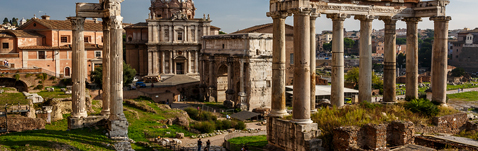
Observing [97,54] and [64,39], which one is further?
[97,54]

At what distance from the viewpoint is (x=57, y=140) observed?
17969 mm

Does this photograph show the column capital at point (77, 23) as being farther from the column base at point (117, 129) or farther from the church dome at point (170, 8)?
the church dome at point (170, 8)

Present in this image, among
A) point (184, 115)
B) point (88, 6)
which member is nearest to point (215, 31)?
point (184, 115)

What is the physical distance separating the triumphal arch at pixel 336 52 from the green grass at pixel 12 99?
1351 centimetres

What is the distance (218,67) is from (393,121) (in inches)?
1185

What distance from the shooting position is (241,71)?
42531 millimetres

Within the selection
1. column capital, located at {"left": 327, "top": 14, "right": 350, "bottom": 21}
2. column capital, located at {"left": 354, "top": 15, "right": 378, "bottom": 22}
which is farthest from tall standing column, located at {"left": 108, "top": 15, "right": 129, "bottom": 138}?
column capital, located at {"left": 354, "top": 15, "right": 378, "bottom": 22}

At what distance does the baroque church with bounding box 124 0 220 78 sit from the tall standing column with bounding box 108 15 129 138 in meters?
36.9

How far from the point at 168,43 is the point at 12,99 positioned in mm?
30937

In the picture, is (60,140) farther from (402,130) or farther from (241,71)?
(241,71)

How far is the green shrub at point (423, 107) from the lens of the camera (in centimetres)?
2039

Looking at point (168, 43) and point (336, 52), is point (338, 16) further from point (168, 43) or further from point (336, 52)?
point (168, 43)

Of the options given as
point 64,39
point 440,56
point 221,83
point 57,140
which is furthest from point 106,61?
point 64,39

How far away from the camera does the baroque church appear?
56125mm
